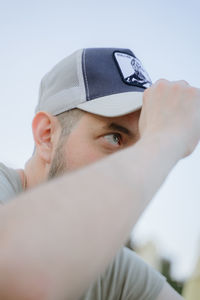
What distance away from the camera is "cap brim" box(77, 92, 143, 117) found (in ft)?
7.07

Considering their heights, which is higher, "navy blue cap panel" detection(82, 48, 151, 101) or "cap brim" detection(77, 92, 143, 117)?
"navy blue cap panel" detection(82, 48, 151, 101)

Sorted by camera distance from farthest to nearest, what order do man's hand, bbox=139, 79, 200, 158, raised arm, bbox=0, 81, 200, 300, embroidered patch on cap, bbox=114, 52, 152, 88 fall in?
1. embroidered patch on cap, bbox=114, 52, 152, 88
2. man's hand, bbox=139, 79, 200, 158
3. raised arm, bbox=0, 81, 200, 300

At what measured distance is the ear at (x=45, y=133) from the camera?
2.39 m

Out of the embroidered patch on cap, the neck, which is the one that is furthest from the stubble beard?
the embroidered patch on cap

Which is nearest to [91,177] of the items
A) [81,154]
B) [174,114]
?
[174,114]

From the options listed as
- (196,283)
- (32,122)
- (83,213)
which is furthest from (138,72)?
(196,283)

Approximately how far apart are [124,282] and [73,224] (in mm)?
1532

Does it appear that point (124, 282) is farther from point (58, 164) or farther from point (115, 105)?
point (115, 105)

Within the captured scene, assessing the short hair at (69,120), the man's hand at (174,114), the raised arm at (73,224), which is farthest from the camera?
the short hair at (69,120)

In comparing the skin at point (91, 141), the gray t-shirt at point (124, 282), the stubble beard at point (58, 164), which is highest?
the skin at point (91, 141)

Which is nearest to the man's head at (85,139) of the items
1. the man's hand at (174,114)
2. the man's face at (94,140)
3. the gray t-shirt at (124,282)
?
the man's face at (94,140)

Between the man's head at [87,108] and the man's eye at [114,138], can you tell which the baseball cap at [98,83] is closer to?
the man's head at [87,108]

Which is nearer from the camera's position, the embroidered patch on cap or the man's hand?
the man's hand

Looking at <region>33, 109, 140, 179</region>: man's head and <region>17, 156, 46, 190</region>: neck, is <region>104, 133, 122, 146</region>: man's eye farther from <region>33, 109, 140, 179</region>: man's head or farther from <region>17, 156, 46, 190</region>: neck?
<region>17, 156, 46, 190</region>: neck
